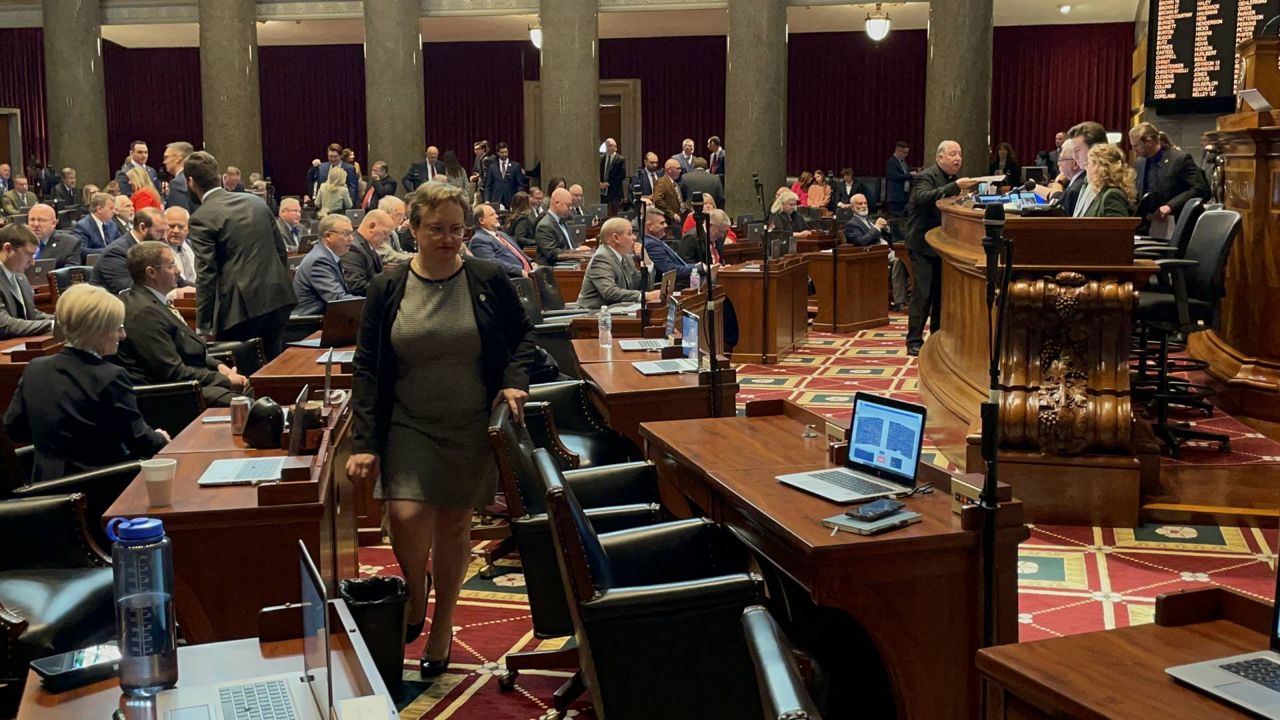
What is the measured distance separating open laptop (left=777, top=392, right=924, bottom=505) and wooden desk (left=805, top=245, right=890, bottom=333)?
28.6ft

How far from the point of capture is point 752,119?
54.3ft

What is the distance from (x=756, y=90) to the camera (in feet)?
54.1

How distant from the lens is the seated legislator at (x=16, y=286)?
695cm

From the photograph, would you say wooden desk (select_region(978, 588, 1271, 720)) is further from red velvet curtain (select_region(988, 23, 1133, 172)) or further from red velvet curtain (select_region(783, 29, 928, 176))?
red velvet curtain (select_region(783, 29, 928, 176))

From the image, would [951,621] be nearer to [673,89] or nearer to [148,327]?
[148,327]

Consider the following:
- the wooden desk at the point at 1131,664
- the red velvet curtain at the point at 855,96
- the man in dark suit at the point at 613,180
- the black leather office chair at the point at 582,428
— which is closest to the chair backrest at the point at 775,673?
the wooden desk at the point at 1131,664

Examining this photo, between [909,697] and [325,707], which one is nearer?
[325,707]

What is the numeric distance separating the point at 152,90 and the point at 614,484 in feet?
75.1

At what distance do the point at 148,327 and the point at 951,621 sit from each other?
12.6 ft

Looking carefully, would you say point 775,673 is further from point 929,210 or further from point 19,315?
point 929,210

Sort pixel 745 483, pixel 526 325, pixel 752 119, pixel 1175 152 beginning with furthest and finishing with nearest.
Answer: pixel 752 119, pixel 1175 152, pixel 526 325, pixel 745 483

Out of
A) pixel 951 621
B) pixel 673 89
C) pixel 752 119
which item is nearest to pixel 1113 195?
pixel 951 621

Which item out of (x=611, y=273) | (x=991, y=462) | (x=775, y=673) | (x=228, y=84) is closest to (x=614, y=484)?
(x=991, y=462)

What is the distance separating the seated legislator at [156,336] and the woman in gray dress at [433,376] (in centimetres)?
184
